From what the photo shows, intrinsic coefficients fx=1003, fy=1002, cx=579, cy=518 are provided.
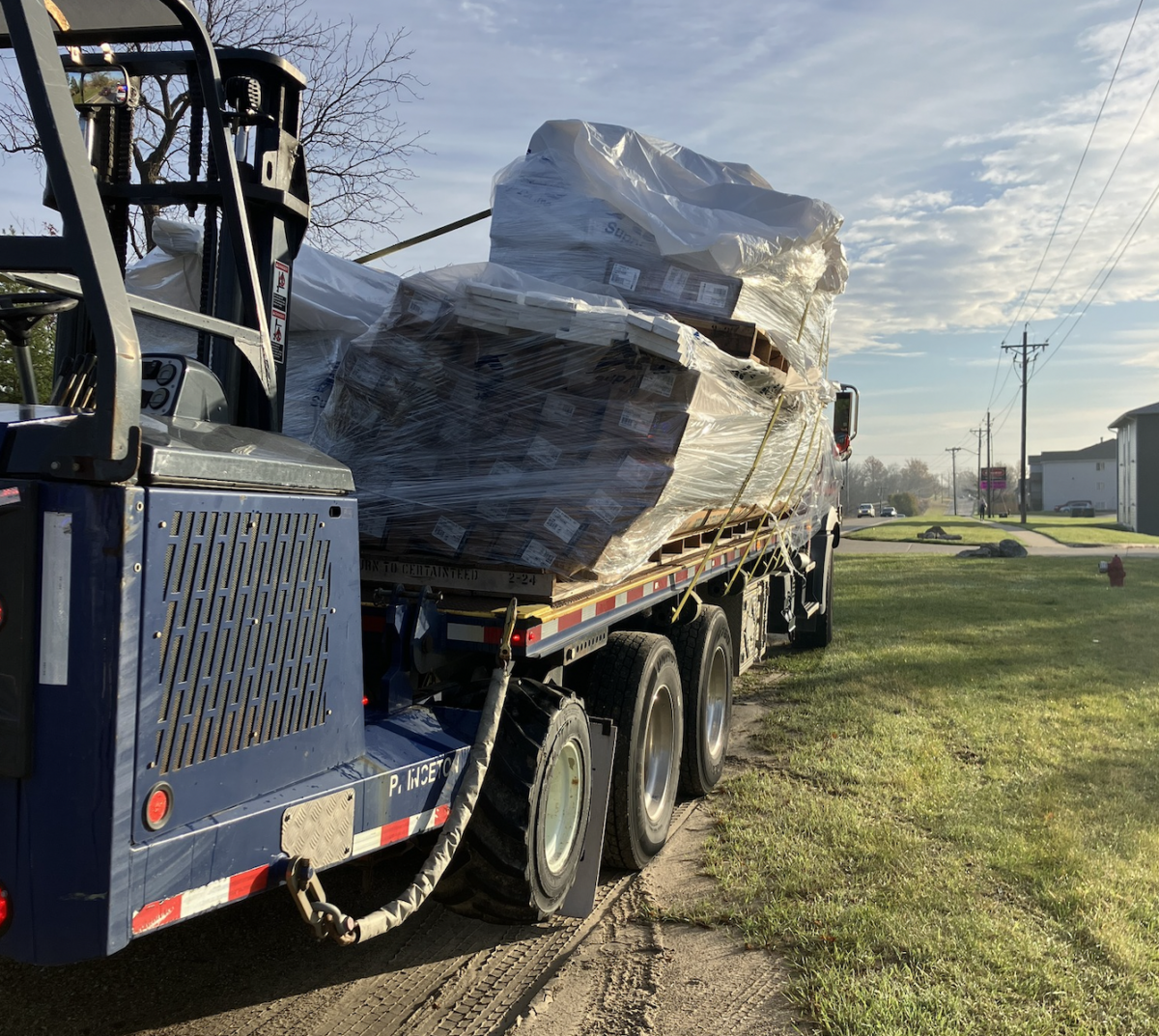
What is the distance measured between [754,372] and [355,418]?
186cm

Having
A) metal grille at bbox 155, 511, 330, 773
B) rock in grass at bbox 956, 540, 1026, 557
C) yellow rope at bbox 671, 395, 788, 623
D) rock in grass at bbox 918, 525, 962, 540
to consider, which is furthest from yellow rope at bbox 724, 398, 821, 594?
rock in grass at bbox 918, 525, 962, 540

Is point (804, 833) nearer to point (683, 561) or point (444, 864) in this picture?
point (683, 561)

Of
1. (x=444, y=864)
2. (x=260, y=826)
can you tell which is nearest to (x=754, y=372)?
(x=444, y=864)

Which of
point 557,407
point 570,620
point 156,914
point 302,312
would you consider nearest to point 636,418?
point 557,407

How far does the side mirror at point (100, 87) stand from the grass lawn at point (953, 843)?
356cm

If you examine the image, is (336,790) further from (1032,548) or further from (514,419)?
(1032,548)

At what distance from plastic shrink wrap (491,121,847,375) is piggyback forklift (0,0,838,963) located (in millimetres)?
1299

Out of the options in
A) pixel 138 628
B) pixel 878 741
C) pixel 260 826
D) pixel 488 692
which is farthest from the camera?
pixel 878 741

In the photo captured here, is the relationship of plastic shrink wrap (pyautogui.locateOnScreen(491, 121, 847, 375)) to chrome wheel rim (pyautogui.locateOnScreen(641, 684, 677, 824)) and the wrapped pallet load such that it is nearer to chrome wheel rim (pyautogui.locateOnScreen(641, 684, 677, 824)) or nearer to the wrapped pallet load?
the wrapped pallet load

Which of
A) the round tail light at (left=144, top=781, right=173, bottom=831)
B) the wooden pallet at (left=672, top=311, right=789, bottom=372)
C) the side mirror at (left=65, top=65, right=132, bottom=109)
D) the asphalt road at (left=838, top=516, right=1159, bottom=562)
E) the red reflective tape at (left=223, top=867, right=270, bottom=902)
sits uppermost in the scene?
the side mirror at (left=65, top=65, right=132, bottom=109)

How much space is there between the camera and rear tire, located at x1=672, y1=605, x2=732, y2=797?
211 inches

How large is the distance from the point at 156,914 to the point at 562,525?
205 cm

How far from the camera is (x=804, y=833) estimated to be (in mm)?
4797

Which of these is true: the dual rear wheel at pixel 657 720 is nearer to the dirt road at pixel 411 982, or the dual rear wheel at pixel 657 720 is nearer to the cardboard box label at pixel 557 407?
the dirt road at pixel 411 982
